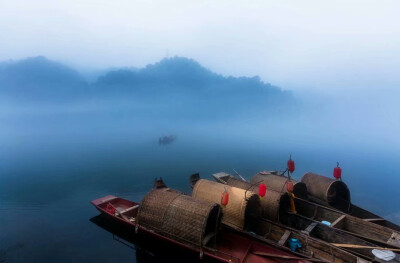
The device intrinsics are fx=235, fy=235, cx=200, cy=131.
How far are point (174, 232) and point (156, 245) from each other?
3.88 m

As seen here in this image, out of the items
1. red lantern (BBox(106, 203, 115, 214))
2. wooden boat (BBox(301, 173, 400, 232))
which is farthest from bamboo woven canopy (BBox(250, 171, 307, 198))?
red lantern (BBox(106, 203, 115, 214))

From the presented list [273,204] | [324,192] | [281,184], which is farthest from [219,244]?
[324,192]

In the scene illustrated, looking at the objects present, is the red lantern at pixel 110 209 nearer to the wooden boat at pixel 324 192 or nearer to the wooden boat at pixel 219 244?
the wooden boat at pixel 219 244

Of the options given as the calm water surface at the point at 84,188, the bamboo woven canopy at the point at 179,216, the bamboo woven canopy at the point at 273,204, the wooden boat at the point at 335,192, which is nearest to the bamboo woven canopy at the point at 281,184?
the wooden boat at the point at 335,192

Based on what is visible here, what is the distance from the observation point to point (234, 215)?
16797mm

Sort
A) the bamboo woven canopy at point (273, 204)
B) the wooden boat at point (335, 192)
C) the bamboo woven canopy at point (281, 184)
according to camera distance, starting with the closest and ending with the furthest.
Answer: the bamboo woven canopy at point (273, 204), the bamboo woven canopy at point (281, 184), the wooden boat at point (335, 192)

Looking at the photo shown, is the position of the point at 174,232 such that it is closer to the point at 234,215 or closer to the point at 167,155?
the point at 234,215

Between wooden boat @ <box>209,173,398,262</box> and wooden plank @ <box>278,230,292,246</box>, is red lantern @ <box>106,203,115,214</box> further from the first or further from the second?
wooden plank @ <box>278,230,292,246</box>

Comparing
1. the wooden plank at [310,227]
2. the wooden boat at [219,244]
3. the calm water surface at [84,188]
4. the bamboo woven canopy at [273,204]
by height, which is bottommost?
the calm water surface at [84,188]

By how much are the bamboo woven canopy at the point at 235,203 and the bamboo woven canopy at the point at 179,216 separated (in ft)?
3.75

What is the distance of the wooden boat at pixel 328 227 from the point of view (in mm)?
15449

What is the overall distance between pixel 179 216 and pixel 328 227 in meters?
10.5

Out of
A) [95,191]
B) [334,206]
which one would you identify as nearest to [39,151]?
[95,191]

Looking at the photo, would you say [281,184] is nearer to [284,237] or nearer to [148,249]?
[284,237]
